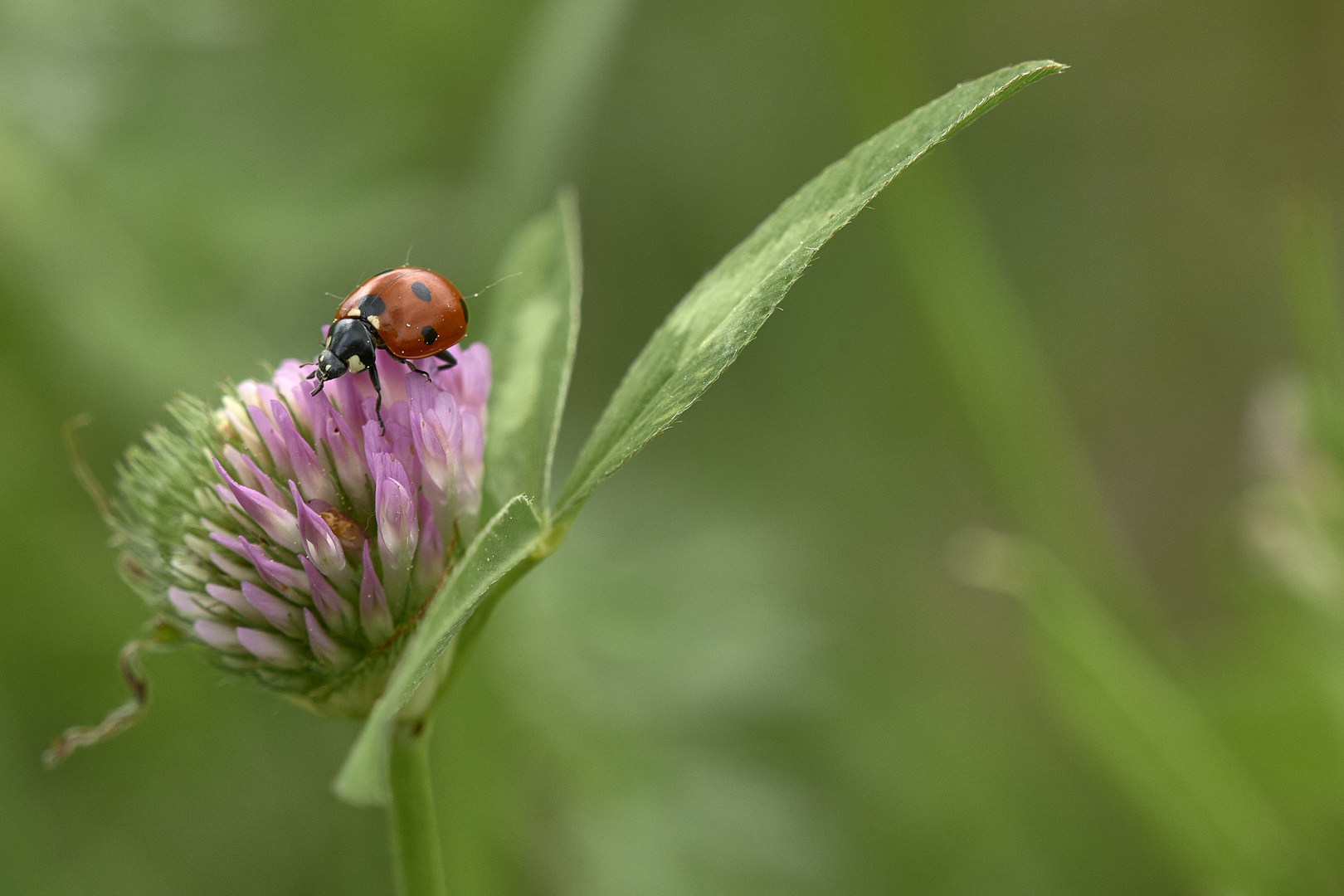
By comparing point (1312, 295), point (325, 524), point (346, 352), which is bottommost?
point (325, 524)

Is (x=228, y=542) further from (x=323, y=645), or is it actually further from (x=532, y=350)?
(x=532, y=350)

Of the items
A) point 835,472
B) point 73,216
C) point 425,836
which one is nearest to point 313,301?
point 73,216

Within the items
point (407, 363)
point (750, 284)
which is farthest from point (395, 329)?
point (750, 284)

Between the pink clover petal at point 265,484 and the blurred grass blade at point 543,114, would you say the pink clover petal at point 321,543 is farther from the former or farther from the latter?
the blurred grass blade at point 543,114

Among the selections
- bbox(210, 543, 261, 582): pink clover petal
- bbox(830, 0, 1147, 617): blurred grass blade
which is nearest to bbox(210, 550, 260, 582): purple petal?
bbox(210, 543, 261, 582): pink clover petal

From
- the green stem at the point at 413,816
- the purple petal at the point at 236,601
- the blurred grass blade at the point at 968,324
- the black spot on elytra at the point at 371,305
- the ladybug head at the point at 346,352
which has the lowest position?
the green stem at the point at 413,816

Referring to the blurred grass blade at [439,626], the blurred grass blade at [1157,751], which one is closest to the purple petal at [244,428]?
the blurred grass blade at [439,626]
